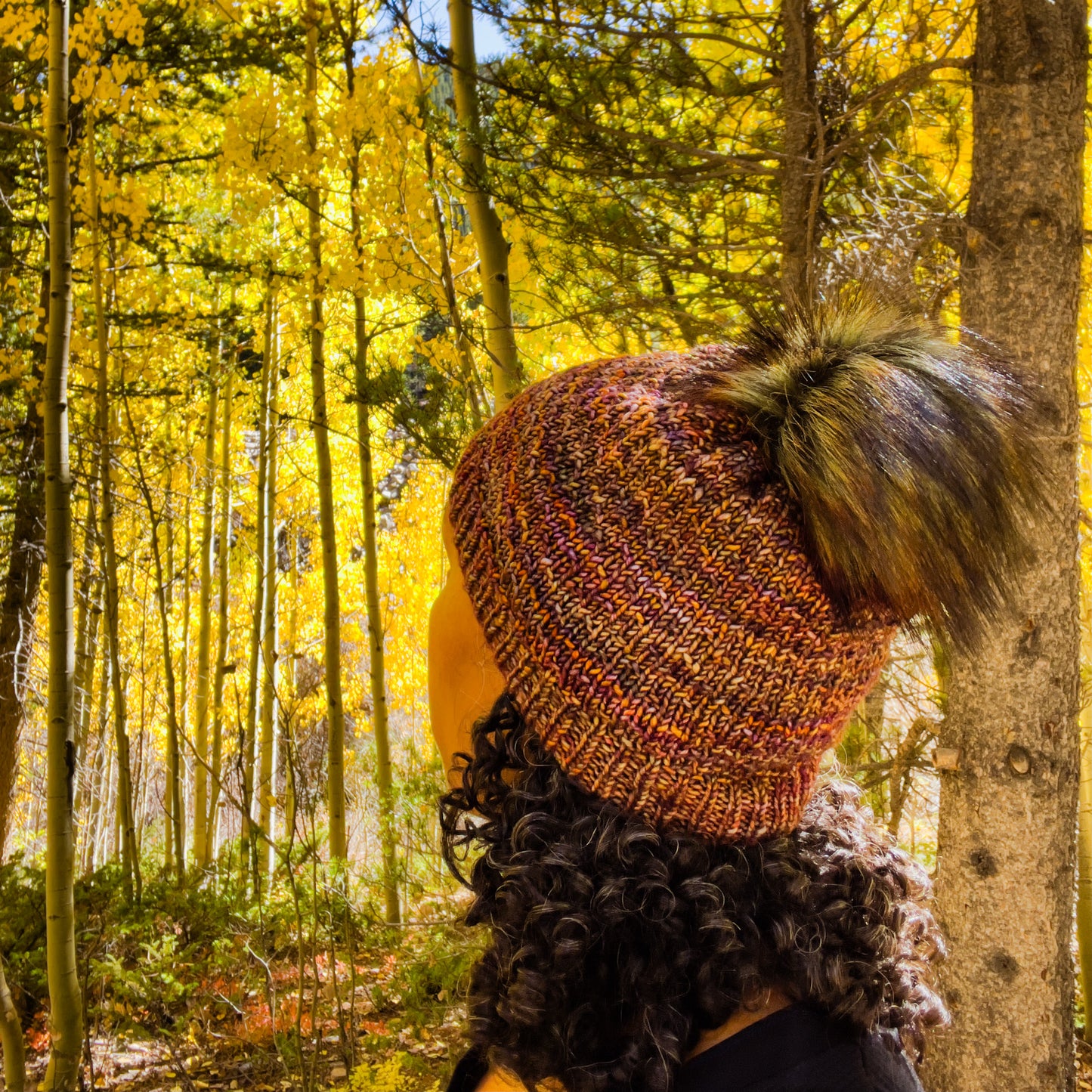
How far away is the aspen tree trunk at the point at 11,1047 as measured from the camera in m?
2.58

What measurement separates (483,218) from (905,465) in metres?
2.73

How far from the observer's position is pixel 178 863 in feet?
19.3

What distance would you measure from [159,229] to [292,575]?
6414 millimetres

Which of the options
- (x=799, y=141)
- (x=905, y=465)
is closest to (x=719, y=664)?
(x=905, y=465)

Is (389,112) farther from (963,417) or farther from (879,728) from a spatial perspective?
(963,417)

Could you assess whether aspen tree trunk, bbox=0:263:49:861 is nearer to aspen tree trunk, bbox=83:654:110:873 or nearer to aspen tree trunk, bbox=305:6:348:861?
aspen tree trunk, bbox=83:654:110:873

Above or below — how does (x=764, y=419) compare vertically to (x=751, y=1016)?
above

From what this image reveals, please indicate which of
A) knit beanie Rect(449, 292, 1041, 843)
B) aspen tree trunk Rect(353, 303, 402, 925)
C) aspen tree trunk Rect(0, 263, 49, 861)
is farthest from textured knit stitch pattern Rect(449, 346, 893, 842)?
aspen tree trunk Rect(0, 263, 49, 861)

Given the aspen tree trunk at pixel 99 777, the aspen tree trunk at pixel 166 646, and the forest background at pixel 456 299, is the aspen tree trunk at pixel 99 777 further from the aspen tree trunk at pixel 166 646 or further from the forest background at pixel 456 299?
the forest background at pixel 456 299

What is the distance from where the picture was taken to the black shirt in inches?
33.9

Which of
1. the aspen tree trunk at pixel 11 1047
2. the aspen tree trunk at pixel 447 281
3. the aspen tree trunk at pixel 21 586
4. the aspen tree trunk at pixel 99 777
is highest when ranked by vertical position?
the aspen tree trunk at pixel 447 281

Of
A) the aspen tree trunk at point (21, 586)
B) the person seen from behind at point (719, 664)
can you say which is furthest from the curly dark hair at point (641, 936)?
the aspen tree trunk at point (21, 586)

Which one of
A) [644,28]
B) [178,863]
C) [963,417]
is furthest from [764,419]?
[178,863]

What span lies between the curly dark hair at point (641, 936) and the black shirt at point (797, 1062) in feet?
0.06
